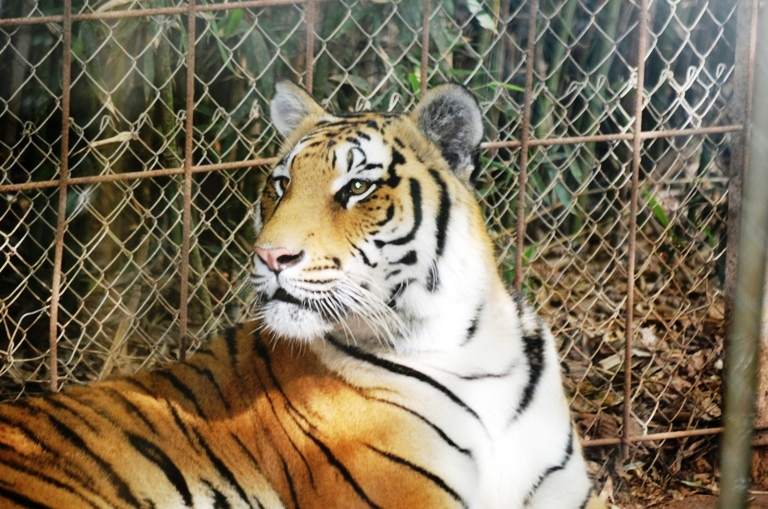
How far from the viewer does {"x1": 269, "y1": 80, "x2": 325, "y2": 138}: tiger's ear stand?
2.58 metres

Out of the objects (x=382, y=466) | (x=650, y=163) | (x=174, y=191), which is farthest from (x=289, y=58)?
(x=382, y=466)

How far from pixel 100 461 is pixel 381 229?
0.85m

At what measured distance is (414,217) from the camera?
2.28 meters

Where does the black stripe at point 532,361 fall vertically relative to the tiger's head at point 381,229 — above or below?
below

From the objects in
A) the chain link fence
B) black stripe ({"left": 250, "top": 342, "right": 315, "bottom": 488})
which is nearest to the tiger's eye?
black stripe ({"left": 250, "top": 342, "right": 315, "bottom": 488})

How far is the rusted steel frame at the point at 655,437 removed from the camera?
3.28 metres

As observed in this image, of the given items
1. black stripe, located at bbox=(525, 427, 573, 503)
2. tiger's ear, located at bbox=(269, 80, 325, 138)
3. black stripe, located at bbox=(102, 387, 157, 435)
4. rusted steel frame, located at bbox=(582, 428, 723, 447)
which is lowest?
rusted steel frame, located at bbox=(582, 428, 723, 447)

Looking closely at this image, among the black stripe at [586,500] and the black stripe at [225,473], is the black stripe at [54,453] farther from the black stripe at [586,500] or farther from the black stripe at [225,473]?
the black stripe at [586,500]

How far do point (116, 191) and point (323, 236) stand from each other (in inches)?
77.7

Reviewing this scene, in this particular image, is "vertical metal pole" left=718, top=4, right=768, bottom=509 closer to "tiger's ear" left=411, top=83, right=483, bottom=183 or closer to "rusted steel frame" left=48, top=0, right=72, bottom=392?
"tiger's ear" left=411, top=83, right=483, bottom=183

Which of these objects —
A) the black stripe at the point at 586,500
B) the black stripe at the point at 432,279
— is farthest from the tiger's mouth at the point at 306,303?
the black stripe at the point at 586,500

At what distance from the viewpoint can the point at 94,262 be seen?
395 centimetres

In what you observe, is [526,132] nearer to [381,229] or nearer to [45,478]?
[381,229]

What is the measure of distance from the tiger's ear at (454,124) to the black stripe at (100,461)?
1.08m
